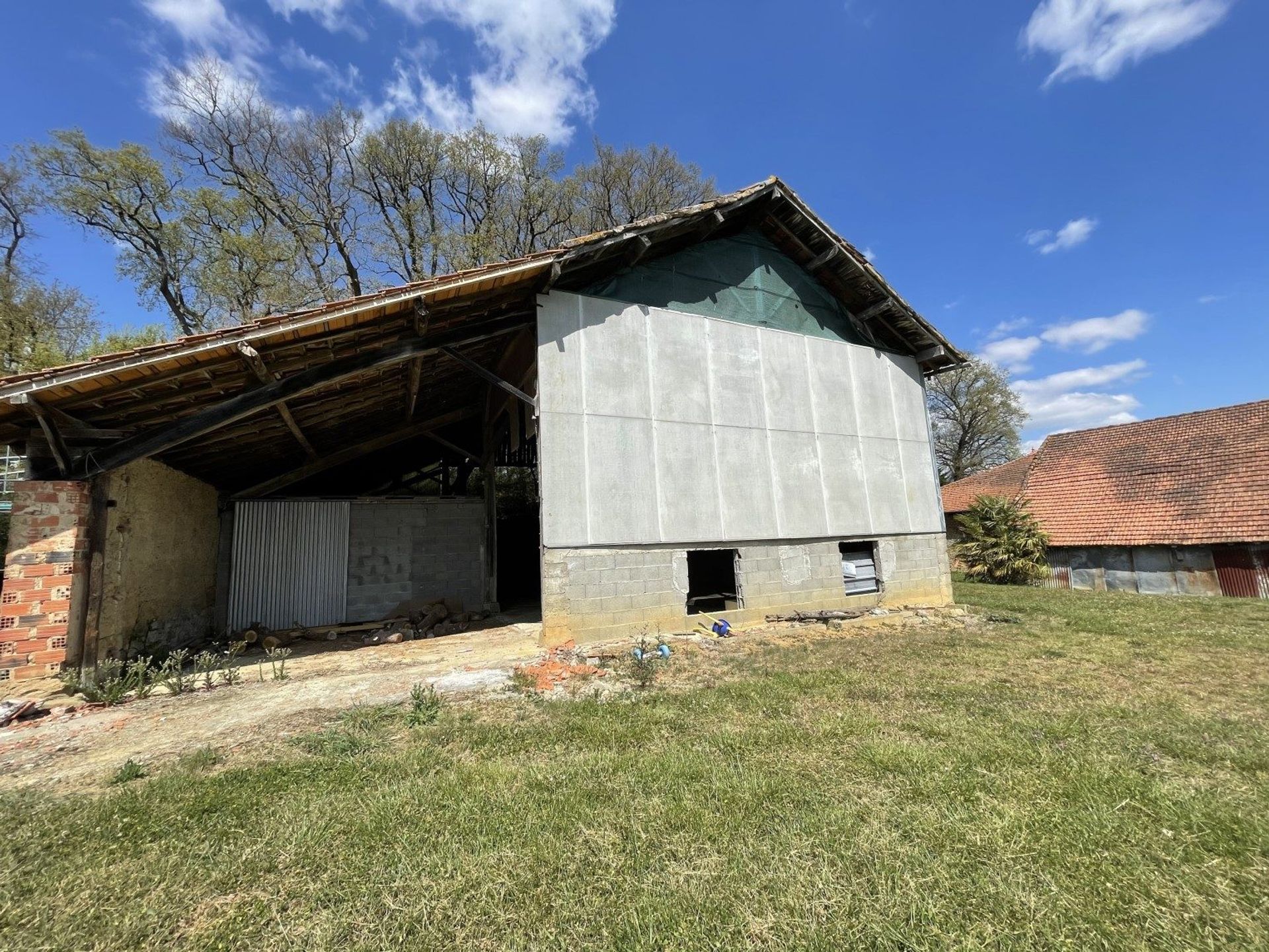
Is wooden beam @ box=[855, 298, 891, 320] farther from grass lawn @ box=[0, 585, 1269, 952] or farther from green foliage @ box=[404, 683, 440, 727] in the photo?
green foliage @ box=[404, 683, 440, 727]

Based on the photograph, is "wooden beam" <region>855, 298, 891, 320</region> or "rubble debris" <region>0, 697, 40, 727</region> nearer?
"rubble debris" <region>0, 697, 40, 727</region>

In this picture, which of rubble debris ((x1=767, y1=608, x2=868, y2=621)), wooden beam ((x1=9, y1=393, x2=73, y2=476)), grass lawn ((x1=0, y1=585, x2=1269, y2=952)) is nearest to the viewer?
grass lawn ((x1=0, y1=585, x2=1269, y2=952))

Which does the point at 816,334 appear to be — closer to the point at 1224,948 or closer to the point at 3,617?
the point at 1224,948

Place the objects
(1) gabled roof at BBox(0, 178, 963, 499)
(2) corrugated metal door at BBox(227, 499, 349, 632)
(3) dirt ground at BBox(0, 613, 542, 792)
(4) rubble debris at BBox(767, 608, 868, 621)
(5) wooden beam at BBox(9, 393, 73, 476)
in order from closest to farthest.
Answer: (3) dirt ground at BBox(0, 613, 542, 792) < (5) wooden beam at BBox(9, 393, 73, 476) < (1) gabled roof at BBox(0, 178, 963, 499) < (4) rubble debris at BBox(767, 608, 868, 621) < (2) corrugated metal door at BBox(227, 499, 349, 632)

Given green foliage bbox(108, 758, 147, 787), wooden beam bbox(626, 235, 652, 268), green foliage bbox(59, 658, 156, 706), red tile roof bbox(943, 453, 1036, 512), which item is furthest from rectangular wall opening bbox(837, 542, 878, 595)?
red tile roof bbox(943, 453, 1036, 512)

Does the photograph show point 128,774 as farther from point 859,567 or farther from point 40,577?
point 859,567

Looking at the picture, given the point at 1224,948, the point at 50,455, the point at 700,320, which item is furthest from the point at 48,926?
the point at 700,320

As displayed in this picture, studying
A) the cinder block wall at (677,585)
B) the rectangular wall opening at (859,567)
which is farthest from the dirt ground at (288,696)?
the rectangular wall opening at (859,567)

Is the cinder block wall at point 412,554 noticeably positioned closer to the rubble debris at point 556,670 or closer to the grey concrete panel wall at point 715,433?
the grey concrete panel wall at point 715,433

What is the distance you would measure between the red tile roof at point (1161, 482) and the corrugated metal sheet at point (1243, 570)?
0.44 m

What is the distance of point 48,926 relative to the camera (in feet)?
7.61

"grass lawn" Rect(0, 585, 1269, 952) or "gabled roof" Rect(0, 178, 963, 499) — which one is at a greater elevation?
"gabled roof" Rect(0, 178, 963, 499)

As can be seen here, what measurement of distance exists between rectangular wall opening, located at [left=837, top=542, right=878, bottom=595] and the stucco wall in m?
11.2

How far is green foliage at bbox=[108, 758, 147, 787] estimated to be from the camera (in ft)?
12.1
